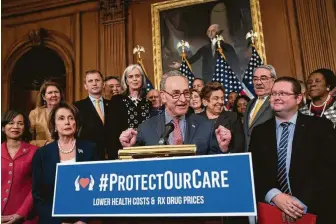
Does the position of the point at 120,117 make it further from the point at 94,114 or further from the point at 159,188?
the point at 159,188

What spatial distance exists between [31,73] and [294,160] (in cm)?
758

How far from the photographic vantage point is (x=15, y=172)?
262 cm

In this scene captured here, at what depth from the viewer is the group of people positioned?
2.02 meters

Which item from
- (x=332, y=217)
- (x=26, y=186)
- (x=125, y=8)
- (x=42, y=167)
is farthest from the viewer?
(x=125, y=8)

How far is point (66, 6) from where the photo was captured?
7531mm

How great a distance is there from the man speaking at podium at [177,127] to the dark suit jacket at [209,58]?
4.22 m

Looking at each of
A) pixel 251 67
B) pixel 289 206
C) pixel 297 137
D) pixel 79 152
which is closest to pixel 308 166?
pixel 297 137

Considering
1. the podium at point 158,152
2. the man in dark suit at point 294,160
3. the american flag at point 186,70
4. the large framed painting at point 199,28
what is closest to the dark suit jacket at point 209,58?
the large framed painting at point 199,28

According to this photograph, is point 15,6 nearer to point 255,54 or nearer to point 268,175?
point 255,54

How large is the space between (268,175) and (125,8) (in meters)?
5.78

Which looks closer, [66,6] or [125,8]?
[125,8]

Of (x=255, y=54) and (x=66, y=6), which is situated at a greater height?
(x=66, y=6)

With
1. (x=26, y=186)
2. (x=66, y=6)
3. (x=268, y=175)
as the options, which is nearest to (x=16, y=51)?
(x=66, y=6)

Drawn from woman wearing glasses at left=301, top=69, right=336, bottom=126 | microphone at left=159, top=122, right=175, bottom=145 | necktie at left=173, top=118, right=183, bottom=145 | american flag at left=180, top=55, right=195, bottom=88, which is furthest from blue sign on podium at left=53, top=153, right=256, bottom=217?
american flag at left=180, top=55, right=195, bottom=88
